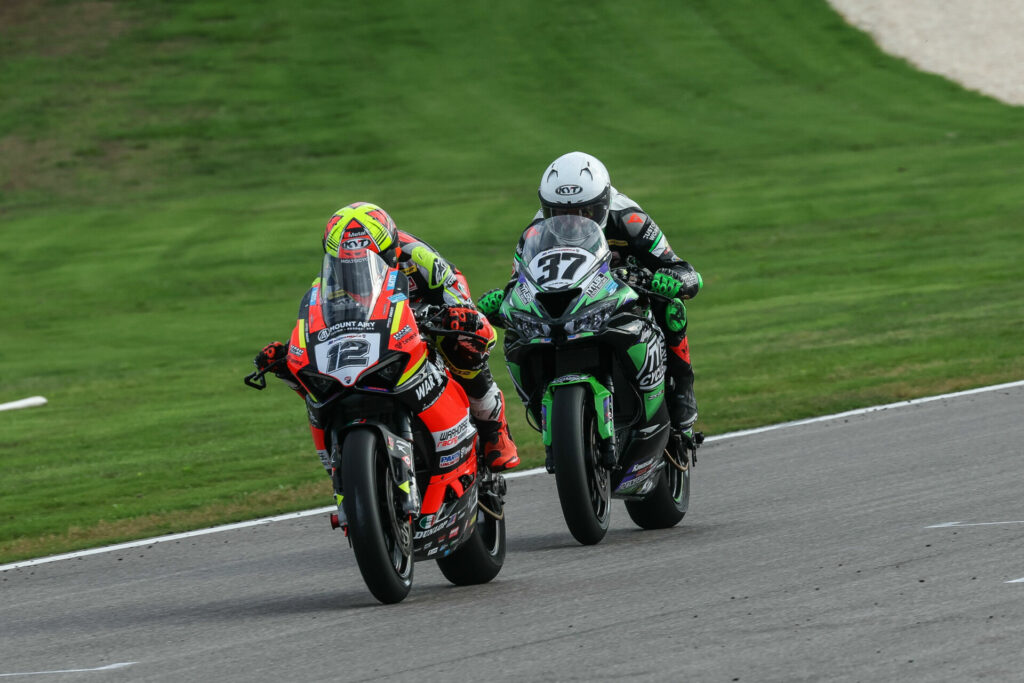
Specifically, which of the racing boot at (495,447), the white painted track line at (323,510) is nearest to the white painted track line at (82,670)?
the racing boot at (495,447)

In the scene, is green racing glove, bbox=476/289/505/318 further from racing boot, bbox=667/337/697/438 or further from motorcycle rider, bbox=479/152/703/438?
racing boot, bbox=667/337/697/438

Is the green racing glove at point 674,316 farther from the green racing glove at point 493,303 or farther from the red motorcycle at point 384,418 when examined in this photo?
the red motorcycle at point 384,418

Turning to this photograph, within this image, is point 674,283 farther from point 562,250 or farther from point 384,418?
point 384,418

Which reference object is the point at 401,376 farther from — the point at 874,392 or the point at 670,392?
the point at 874,392

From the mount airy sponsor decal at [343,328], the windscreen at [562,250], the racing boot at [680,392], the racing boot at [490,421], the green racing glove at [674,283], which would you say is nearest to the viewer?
the mount airy sponsor decal at [343,328]

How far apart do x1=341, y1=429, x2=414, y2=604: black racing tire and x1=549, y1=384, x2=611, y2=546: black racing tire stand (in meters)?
0.98

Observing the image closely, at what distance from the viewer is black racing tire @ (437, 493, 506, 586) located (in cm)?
761

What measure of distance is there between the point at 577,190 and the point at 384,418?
2.04 metres

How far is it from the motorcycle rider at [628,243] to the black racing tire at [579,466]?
83cm

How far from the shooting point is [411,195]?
34719 mm

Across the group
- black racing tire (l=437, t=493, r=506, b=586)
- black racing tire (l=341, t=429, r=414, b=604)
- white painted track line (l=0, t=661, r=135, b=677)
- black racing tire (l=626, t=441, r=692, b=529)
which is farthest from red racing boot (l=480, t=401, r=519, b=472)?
white painted track line (l=0, t=661, r=135, b=677)

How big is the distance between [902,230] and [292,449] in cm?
1577

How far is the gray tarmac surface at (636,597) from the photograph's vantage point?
18.7 feet

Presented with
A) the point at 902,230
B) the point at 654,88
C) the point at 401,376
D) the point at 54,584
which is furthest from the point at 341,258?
the point at 654,88
